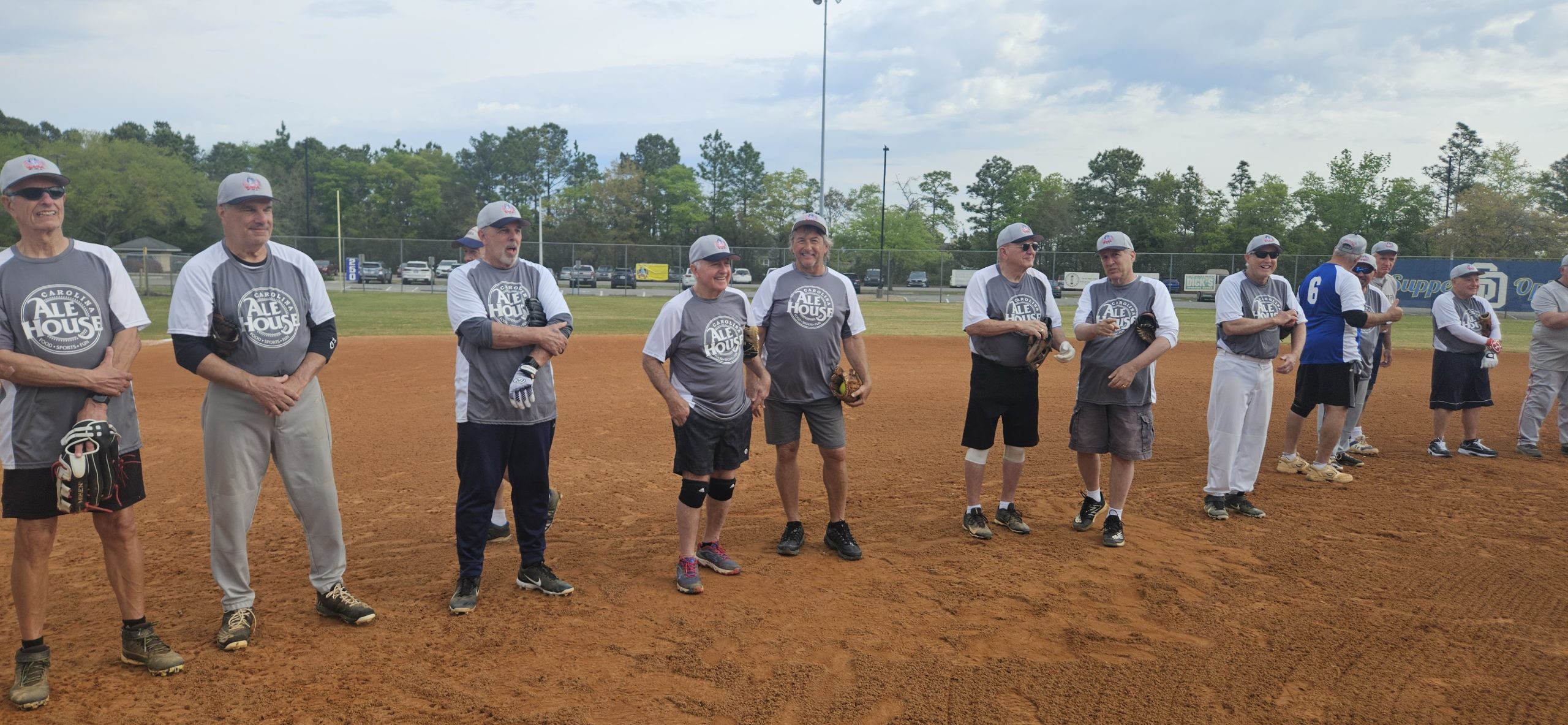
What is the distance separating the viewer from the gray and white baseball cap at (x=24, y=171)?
11.8 ft

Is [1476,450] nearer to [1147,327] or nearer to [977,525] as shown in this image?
[1147,327]

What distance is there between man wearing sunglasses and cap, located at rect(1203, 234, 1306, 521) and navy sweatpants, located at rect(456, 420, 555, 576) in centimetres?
465

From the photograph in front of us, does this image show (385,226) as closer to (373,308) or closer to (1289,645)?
(373,308)

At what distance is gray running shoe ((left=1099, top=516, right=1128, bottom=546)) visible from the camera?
5750 millimetres

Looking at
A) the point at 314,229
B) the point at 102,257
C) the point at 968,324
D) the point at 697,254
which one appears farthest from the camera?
the point at 314,229

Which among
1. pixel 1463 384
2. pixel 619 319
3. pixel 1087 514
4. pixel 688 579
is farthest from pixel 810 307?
pixel 619 319

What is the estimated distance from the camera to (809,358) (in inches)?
212

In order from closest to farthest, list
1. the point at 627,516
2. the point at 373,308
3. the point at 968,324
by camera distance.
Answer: the point at 968,324 → the point at 627,516 → the point at 373,308

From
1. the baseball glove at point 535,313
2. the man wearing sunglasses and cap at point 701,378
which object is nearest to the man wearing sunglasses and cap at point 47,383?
the baseball glove at point 535,313

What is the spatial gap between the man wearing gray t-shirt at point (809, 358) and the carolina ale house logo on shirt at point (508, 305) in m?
1.37

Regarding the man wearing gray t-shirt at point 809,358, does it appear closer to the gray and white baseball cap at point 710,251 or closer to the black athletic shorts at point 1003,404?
the gray and white baseball cap at point 710,251

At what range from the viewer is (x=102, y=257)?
154 inches

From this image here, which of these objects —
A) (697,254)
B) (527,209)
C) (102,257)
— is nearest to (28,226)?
(102,257)

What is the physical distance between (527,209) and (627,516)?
82689mm
